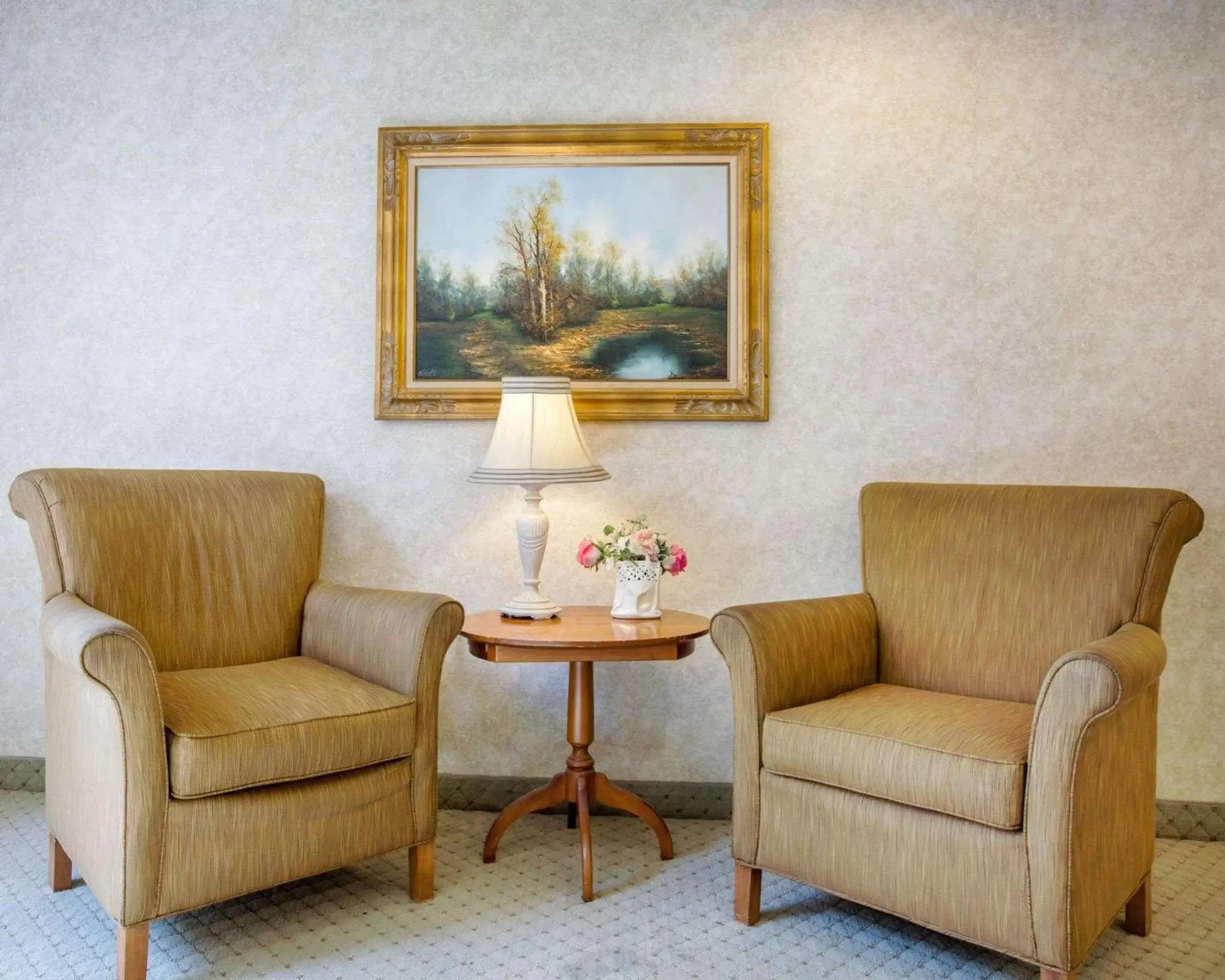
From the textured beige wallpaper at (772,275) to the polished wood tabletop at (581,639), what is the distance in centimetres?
45

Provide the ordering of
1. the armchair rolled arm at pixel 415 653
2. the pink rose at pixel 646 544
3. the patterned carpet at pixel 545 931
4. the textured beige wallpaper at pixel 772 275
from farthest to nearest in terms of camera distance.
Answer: the textured beige wallpaper at pixel 772 275 → the pink rose at pixel 646 544 → the armchair rolled arm at pixel 415 653 → the patterned carpet at pixel 545 931

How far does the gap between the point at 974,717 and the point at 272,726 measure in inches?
59.9

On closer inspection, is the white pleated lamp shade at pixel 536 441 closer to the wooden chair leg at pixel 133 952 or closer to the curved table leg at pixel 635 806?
the curved table leg at pixel 635 806

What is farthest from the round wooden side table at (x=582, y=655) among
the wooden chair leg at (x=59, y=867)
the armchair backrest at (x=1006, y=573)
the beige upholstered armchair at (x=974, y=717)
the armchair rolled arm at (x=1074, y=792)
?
the wooden chair leg at (x=59, y=867)

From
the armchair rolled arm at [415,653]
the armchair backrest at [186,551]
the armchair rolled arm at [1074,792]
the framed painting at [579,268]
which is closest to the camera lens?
the armchair rolled arm at [1074,792]

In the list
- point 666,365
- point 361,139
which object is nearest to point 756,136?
point 666,365

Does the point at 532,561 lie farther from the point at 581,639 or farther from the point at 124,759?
the point at 124,759

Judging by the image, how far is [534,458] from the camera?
2.69 meters

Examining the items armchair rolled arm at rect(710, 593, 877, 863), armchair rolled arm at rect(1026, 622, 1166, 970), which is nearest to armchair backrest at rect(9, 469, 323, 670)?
armchair rolled arm at rect(710, 593, 877, 863)

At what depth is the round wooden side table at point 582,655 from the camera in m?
2.45

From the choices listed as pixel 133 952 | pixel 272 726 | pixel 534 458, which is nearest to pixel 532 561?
pixel 534 458

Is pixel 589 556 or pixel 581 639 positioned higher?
pixel 589 556

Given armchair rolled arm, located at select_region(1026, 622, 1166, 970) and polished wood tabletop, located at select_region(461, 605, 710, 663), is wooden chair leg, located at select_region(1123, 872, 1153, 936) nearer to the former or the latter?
armchair rolled arm, located at select_region(1026, 622, 1166, 970)

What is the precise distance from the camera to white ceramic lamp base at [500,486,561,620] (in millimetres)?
2744
